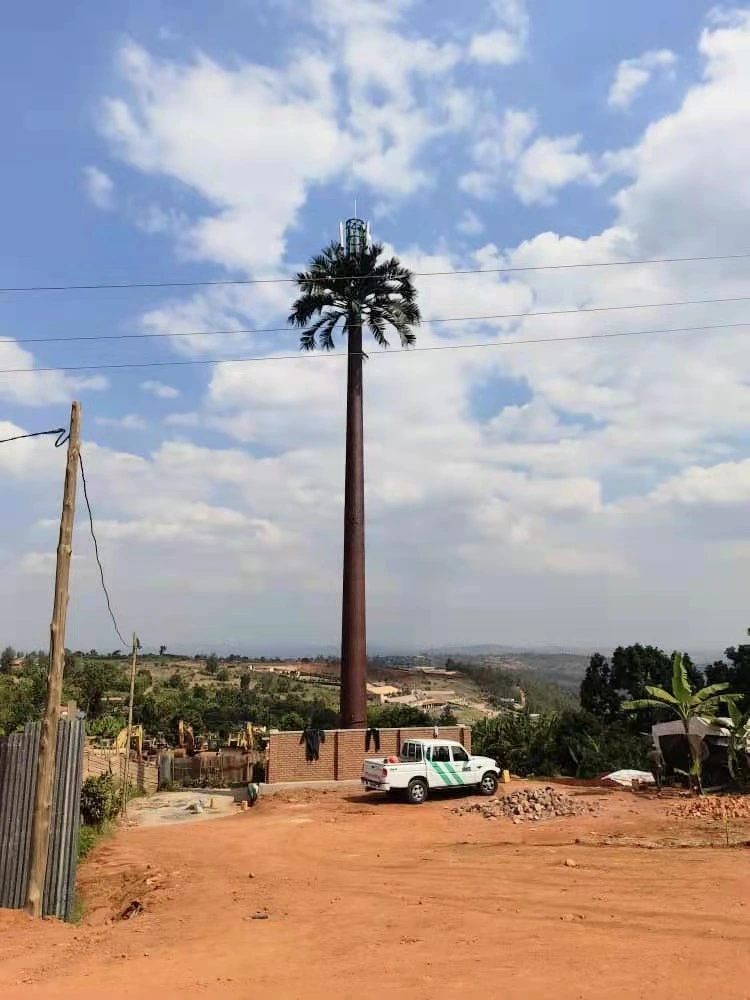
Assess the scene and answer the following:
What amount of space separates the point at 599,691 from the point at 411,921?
1731 inches

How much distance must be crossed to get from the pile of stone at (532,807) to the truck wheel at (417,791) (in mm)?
1591

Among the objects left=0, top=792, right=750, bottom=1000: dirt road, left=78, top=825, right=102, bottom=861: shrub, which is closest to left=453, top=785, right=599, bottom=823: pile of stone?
left=0, top=792, right=750, bottom=1000: dirt road

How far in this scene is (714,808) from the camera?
19547mm

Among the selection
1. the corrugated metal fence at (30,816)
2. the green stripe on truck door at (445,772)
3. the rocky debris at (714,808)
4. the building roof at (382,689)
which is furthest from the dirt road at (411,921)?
the building roof at (382,689)

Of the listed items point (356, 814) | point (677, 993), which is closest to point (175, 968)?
point (677, 993)

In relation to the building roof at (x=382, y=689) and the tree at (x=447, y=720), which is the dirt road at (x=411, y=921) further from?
the building roof at (x=382, y=689)

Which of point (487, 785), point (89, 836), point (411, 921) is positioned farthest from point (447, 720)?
point (411, 921)

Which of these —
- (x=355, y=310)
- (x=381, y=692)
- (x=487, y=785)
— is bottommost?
(x=381, y=692)

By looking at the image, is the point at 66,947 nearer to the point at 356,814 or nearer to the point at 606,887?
the point at 606,887

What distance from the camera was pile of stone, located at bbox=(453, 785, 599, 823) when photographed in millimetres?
20484

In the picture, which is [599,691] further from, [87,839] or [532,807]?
[87,839]

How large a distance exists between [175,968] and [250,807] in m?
18.6

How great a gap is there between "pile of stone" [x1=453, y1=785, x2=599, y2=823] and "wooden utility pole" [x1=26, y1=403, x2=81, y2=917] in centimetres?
1336

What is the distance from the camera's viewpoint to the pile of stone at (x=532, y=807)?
67.2 ft
